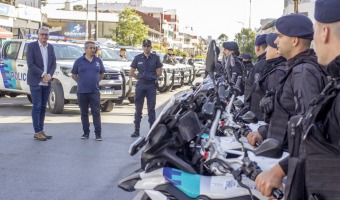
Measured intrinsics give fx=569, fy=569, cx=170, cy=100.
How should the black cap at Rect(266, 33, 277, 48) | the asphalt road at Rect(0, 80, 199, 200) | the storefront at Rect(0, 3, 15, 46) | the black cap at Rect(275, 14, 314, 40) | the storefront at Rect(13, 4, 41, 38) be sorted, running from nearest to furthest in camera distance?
the black cap at Rect(275, 14, 314, 40) → the black cap at Rect(266, 33, 277, 48) → the asphalt road at Rect(0, 80, 199, 200) → the storefront at Rect(0, 3, 15, 46) → the storefront at Rect(13, 4, 41, 38)

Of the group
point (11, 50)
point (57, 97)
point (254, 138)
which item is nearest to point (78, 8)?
point (11, 50)

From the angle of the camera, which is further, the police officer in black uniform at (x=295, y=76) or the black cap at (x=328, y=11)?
the police officer in black uniform at (x=295, y=76)

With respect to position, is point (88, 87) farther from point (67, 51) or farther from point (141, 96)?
point (67, 51)

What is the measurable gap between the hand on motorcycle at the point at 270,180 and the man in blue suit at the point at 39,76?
7.54m

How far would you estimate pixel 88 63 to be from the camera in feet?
34.2

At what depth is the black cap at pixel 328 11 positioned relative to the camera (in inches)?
97.3

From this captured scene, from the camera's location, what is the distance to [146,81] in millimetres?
10820

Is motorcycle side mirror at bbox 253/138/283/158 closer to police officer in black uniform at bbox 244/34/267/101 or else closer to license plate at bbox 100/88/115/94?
police officer in black uniform at bbox 244/34/267/101

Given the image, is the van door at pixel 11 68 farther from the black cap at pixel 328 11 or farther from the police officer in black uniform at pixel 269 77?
the black cap at pixel 328 11

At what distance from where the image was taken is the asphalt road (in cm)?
644

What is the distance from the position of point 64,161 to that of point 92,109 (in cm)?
214

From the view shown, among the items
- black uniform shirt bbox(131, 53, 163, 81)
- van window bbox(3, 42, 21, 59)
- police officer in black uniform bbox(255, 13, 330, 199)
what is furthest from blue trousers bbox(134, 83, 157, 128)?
police officer in black uniform bbox(255, 13, 330, 199)

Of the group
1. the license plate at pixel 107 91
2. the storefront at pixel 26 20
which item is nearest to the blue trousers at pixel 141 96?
the license plate at pixel 107 91

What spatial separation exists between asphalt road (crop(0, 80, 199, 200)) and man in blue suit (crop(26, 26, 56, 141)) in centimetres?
35
